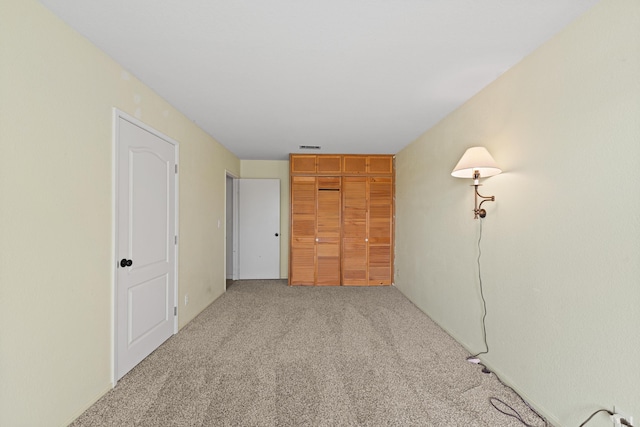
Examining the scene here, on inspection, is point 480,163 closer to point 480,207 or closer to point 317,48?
point 480,207

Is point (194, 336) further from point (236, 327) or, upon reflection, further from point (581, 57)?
point (581, 57)

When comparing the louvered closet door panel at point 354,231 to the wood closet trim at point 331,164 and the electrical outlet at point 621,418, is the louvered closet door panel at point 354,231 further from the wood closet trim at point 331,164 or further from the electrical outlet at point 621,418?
the electrical outlet at point 621,418

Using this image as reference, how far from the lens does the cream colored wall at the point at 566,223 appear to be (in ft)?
4.46

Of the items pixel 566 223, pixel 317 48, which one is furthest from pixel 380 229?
pixel 317 48

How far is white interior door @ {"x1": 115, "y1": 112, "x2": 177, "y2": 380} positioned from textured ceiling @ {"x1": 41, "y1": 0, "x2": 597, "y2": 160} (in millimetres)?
554

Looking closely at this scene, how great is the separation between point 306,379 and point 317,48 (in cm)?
238

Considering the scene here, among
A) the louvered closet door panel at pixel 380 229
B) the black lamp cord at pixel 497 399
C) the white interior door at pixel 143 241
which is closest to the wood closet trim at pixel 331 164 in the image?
the louvered closet door panel at pixel 380 229

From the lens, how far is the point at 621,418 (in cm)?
134

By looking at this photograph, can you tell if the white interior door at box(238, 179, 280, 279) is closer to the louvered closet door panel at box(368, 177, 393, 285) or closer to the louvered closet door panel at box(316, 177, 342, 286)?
the louvered closet door panel at box(316, 177, 342, 286)

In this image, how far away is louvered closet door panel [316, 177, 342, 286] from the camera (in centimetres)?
508

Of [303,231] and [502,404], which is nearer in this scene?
[502,404]

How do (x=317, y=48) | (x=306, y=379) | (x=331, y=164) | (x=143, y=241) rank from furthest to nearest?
(x=331, y=164)
(x=143, y=241)
(x=306, y=379)
(x=317, y=48)

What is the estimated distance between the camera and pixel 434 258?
344 cm

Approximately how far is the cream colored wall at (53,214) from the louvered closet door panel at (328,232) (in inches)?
128
